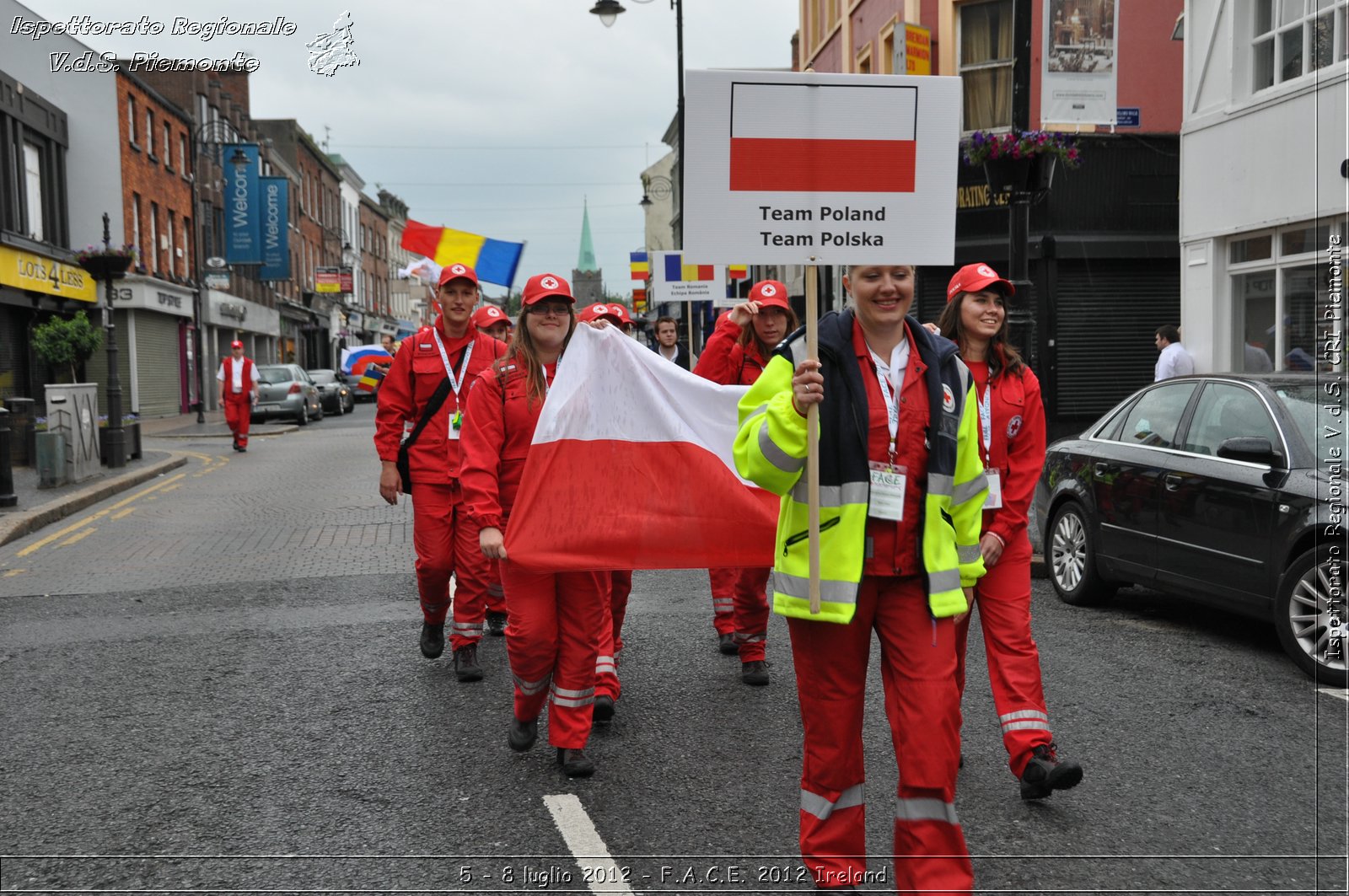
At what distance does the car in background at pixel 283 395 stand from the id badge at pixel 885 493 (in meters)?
31.1

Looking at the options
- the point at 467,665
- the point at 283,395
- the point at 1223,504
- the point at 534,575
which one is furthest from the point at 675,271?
the point at 534,575

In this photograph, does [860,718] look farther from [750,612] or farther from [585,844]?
[750,612]

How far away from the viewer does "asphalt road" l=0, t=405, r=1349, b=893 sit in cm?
393

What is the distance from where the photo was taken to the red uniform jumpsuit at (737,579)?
20.4ft

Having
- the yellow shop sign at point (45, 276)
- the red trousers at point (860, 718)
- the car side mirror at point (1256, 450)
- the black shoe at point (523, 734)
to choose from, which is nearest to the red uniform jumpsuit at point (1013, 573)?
the red trousers at point (860, 718)

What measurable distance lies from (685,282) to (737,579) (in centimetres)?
1464

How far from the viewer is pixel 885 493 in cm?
344

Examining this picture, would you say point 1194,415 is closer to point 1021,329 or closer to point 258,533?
point 1021,329

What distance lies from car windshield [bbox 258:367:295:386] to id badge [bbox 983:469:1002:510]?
30728 millimetres

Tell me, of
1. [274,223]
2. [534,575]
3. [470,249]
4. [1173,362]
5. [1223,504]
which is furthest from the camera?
[274,223]

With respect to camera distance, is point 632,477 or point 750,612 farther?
point 750,612

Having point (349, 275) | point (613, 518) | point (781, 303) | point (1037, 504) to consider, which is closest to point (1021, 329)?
point (1037, 504)

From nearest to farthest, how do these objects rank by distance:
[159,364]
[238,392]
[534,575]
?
[534,575], [238,392], [159,364]

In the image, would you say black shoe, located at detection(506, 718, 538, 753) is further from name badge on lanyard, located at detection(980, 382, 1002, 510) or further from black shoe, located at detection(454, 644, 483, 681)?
name badge on lanyard, located at detection(980, 382, 1002, 510)
